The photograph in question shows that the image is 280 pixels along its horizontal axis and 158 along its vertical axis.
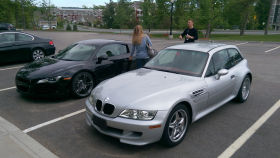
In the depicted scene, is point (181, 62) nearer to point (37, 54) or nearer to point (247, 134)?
point (247, 134)

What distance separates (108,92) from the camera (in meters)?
3.59

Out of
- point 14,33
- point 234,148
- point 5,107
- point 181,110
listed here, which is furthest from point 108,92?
point 14,33

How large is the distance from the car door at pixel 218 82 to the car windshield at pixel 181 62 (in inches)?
7.2

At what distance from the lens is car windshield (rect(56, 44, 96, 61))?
600 cm

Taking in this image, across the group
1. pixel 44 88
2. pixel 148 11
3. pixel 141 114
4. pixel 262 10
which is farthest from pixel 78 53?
pixel 262 10

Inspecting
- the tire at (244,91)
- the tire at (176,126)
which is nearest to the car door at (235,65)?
the tire at (244,91)

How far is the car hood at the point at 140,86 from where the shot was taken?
336 centimetres

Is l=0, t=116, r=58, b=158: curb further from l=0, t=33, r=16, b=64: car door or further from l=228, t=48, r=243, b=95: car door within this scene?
→ l=0, t=33, r=16, b=64: car door

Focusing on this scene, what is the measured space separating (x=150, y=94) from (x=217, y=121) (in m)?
1.74

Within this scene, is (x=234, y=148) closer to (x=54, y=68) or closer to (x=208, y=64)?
(x=208, y=64)

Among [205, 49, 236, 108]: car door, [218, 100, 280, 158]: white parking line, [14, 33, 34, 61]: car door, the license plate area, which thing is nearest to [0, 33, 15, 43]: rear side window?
[14, 33, 34, 61]: car door

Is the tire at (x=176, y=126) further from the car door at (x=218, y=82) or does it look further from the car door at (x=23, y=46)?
the car door at (x=23, y=46)

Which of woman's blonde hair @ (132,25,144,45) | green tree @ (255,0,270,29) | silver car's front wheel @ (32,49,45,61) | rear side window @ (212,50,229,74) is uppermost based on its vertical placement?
green tree @ (255,0,270,29)

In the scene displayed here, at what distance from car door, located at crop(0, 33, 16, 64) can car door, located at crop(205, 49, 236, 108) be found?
8.27 m
